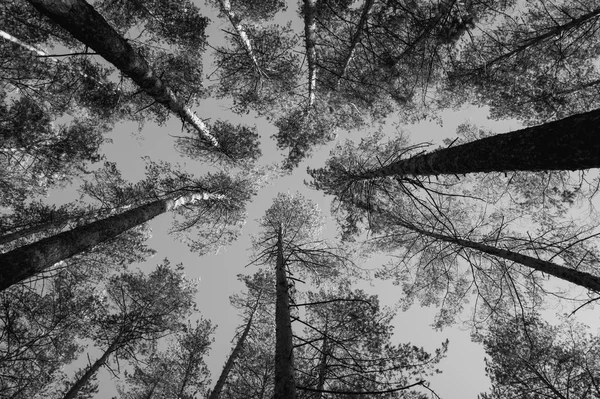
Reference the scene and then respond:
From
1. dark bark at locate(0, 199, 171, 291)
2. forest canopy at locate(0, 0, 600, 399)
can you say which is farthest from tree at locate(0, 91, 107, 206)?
dark bark at locate(0, 199, 171, 291)

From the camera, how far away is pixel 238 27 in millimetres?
7559

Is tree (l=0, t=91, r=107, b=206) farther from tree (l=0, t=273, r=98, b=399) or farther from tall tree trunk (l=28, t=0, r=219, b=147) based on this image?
tall tree trunk (l=28, t=0, r=219, b=147)

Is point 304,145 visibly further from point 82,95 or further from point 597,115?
point 597,115

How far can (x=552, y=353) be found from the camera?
7.04 meters

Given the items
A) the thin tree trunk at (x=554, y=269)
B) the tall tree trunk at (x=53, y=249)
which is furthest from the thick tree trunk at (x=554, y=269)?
the tall tree trunk at (x=53, y=249)

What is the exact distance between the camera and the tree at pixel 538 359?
21.6 feet

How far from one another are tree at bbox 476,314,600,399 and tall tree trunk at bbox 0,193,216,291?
8.72 meters

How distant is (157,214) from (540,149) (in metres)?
7.37

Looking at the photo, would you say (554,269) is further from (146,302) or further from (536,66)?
(146,302)

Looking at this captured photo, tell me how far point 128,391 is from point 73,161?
11478 mm

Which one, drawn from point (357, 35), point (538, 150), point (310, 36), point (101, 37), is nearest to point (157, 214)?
point (101, 37)

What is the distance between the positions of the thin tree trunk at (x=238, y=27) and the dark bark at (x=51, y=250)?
5350mm

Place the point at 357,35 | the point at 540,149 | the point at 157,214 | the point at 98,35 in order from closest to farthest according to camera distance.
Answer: the point at 540,149 < the point at 98,35 < the point at 357,35 < the point at 157,214

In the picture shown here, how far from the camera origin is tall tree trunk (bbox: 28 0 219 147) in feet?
11.3
